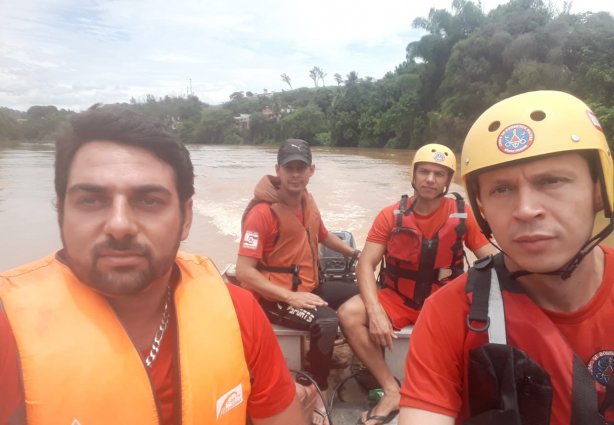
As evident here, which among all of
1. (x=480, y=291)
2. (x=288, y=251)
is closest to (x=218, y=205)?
(x=288, y=251)

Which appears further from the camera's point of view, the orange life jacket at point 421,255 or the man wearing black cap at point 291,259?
the orange life jacket at point 421,255

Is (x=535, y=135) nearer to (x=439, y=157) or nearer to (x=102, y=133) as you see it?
(x=102, y=133)

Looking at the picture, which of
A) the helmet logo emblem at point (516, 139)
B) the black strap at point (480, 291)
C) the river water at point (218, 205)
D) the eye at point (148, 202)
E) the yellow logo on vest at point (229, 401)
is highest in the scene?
the helmet logo emblem at point (516, 139)

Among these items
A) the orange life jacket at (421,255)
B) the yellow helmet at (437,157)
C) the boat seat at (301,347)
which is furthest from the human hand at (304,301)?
the yellow helmet at (437,157)

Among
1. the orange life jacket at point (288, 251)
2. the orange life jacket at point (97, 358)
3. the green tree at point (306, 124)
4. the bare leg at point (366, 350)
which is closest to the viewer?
the orange life jacket at point (97, 358)

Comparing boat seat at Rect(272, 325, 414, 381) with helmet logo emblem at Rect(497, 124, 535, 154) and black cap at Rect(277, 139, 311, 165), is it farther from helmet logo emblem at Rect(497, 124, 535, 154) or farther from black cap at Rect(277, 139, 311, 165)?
helmet logo emblem at Rect(497, 124, 535, 154)

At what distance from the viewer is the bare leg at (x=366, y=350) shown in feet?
8.68

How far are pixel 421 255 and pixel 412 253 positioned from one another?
0.20 ft

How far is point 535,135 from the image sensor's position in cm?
130

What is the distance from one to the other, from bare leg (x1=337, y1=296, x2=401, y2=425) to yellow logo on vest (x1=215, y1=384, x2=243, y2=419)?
1438mm

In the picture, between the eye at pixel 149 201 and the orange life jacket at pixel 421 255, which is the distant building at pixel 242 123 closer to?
the orange life jacket at pixel 421 255

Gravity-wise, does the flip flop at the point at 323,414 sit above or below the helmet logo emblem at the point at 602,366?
below

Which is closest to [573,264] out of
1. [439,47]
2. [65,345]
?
[65,345]

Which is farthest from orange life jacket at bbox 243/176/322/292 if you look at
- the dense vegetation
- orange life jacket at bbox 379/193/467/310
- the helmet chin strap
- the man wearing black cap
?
the dense vegetation
